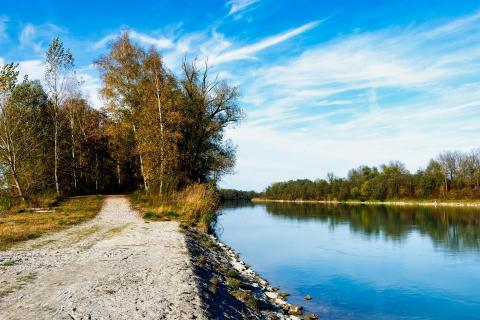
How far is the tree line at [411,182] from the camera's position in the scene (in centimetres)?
11101

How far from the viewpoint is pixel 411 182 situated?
120 metres

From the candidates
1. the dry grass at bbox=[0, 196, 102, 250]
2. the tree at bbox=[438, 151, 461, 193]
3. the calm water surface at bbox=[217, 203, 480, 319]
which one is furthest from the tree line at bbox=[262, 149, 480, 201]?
the dry grass at bbox=[0, 196, 102, 250]

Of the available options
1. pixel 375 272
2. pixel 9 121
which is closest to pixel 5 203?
pixel 9 121

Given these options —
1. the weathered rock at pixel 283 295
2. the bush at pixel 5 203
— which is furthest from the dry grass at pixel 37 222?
the weathered rock at pixel 283 295

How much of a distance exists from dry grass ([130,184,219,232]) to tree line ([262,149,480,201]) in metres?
97.7

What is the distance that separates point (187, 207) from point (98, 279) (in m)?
16.7

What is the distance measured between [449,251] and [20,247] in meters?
24.3

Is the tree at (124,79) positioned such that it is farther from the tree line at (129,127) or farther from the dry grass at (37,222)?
the dry grass at (37,222)

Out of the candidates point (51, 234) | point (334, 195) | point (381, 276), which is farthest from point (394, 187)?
point (51, 234)

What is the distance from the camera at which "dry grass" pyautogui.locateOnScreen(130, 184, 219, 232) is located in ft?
77.4

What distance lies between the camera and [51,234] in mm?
16797

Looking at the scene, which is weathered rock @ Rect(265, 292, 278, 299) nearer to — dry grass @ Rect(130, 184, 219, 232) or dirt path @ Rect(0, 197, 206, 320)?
dirt path @ Rect(0, 197, 206, 320)

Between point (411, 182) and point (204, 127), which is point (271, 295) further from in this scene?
point (411, 182)

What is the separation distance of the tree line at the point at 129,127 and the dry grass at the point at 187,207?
8.14 ft
